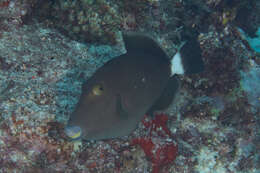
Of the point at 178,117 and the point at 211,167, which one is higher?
the point at 178,117

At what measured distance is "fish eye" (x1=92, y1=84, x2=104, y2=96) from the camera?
6.44 ft

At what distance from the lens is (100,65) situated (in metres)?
3.62

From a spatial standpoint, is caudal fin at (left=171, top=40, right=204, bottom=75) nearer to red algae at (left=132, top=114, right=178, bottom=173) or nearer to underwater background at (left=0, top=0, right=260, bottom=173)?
underwater background at (left=0, top=0, right=260, bottom=173)

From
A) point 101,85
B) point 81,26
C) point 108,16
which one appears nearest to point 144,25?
point 108,16

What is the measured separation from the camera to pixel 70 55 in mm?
3568

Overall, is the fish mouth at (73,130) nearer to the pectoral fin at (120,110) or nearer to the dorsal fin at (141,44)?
the pectoral fin at (120,110)

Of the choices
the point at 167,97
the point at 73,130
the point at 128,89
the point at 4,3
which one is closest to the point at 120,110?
the point at 128,89

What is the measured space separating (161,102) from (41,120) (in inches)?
58.7

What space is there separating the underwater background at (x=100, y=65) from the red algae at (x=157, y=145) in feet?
0.05

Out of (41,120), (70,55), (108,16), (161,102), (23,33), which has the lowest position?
(41,120)

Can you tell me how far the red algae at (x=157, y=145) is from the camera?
288 cm

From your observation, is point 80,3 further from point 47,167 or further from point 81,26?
point 47,167

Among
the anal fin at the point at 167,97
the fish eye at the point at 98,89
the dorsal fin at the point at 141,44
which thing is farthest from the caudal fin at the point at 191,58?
the fish eye at the point at 98,89

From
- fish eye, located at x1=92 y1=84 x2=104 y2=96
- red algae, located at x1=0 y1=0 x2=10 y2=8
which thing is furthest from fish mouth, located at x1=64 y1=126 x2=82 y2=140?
red algae, located at x1=0 y1=0 x2=10 y2=8
